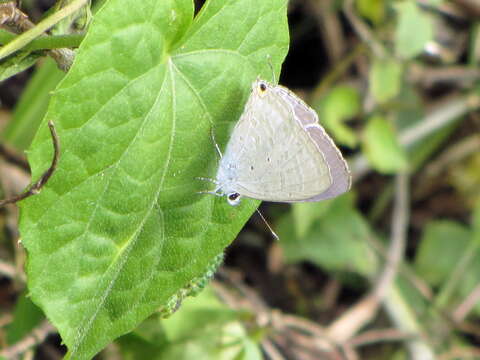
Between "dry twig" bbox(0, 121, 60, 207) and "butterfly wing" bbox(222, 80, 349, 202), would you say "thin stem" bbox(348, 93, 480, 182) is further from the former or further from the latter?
"dry twig" bbox(0, 121, 60, 207)

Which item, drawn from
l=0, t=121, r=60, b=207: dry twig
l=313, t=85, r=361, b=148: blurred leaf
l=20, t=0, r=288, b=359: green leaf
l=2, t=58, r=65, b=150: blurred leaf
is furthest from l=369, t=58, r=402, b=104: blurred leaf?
l=0, t=121, r=60, b=207: dry twig

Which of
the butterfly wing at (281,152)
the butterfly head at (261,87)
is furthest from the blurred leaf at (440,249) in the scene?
the butterfly head at (261,87)

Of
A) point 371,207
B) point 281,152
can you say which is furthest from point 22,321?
point 371,207

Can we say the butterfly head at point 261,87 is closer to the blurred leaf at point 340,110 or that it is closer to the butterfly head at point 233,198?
the butterfly head at point 233,198

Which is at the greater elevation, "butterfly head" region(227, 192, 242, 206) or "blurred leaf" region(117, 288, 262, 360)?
"butterfly head" region(227, 192, 242, 206)

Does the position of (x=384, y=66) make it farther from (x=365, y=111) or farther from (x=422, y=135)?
(x=422, y=135)

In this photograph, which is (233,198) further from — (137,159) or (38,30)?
(38,30)
